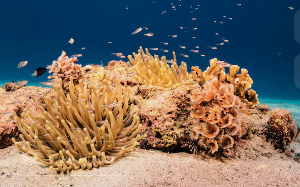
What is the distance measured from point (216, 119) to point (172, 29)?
41.5 m

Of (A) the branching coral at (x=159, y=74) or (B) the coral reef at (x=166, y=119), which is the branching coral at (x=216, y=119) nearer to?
(B) the coral reef at (x=166, y=119)

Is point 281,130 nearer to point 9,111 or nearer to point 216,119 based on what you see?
point 216,119

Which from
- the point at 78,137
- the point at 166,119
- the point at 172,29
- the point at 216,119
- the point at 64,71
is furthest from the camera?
the point at 172,29

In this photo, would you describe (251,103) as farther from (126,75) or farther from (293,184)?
(126,75)

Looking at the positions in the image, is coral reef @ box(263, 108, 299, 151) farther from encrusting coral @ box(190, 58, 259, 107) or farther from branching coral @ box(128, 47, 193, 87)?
branching coral @ box(128, 47, 193, 87)

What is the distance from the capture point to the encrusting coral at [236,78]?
167 inches

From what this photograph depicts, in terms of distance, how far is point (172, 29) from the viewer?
4141cm

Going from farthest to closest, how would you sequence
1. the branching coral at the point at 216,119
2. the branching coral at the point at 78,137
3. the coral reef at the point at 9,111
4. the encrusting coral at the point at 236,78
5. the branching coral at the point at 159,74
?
the encrusting coral at the point at 236,78 → the branching coral at the point at 159,74 → the coral reef at the point at 9,111 → the branching coral at the point at 216,119 → the branching coral at the point at 78,137

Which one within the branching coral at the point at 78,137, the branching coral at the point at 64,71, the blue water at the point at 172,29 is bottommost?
the branching coral at the point at 78,137

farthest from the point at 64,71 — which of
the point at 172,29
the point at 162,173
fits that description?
the point at 172,29

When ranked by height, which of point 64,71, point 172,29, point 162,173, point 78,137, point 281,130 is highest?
point 172,29

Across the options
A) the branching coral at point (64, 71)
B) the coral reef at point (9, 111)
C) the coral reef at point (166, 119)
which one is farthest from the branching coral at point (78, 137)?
the branching coral at point (64, 71)

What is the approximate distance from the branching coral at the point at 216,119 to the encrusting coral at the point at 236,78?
150 cm

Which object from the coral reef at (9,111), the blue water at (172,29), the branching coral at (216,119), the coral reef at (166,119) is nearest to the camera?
the branching coral at (216,119)
